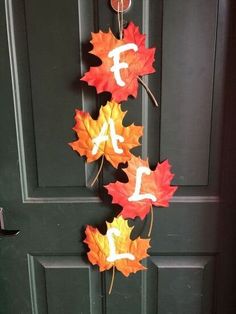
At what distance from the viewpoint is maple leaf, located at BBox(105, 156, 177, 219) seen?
93 cm

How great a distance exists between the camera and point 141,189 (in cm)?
94

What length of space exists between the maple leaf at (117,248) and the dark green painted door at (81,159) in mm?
39

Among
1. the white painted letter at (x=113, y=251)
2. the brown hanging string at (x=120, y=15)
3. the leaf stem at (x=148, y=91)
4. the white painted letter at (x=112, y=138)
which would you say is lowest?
the white painted letter at (x=113, y=251)

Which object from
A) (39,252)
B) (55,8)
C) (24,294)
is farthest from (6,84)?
(24,294)

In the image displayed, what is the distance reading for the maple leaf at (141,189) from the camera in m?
0.93

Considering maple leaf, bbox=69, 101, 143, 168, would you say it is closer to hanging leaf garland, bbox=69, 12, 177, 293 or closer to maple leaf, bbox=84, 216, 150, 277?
hanging leaf garland, bbox=69, 12, 177, 293

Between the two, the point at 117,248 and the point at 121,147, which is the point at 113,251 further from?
the point at 121,147

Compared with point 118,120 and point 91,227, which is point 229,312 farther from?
point 118,120

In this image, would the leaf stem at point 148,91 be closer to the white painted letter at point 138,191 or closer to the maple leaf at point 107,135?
the maple leaf at point 107,135

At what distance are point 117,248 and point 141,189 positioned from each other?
20 centimetres

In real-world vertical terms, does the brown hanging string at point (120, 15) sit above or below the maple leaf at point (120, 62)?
above

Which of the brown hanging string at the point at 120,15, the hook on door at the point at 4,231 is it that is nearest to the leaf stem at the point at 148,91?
the brown hanging string at the point at 120,15

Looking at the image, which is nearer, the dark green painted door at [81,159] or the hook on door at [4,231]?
the dark green painted door at [81,159]

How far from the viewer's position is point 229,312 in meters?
1.07
